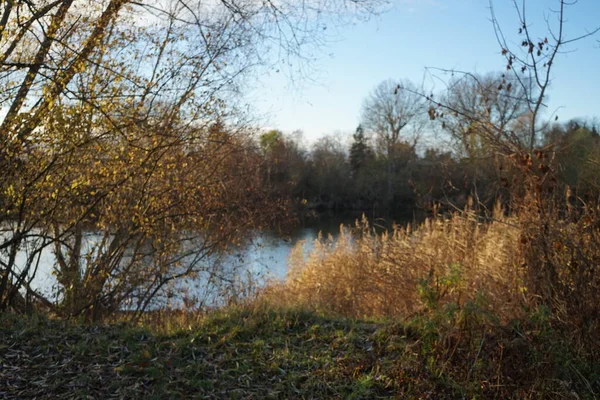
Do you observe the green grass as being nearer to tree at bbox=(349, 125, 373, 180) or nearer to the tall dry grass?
the tall dry grass

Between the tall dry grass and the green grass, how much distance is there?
1.86 feet

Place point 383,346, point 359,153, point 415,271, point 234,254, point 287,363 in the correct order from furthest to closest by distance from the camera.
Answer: point 359,153 < point 234,254 < point 415,271 < point 383,346 < point 287,363

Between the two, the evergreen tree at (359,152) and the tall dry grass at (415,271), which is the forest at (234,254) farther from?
the evergreen tree at (359,152)

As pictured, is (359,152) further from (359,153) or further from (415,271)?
(415,271)

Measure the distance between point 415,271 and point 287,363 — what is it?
9.99 feet

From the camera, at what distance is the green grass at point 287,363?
12.4 feet

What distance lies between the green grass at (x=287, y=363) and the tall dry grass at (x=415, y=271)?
1.86 ft

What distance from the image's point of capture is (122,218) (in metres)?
8.04

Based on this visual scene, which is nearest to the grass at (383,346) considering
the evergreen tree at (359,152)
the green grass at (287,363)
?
the green grass at (287,363)

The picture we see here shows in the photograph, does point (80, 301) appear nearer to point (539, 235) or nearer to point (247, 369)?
point (247, 369)

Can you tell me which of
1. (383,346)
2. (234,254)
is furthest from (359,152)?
(383,346)

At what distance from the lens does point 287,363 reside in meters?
4.31

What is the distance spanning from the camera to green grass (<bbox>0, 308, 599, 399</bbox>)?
3.78 metres

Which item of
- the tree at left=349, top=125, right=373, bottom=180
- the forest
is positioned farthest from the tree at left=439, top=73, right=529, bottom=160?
the tree at left=349, top=125, right=373, bottom=180
